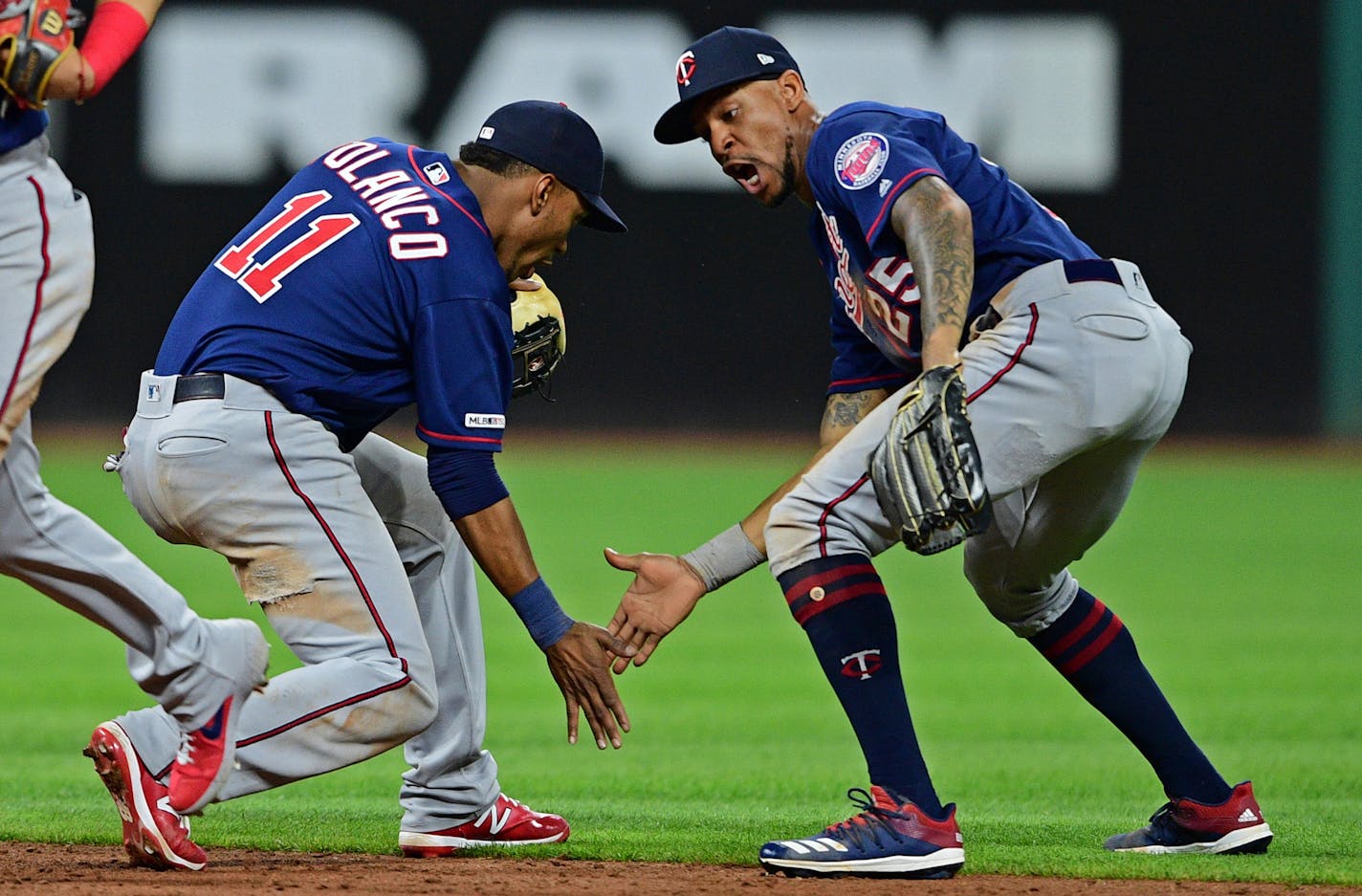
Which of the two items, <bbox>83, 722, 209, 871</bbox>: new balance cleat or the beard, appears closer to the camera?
<bbox>83, 722, 209, 871</bbox>: new balance cleat

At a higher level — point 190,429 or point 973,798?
point 190,429

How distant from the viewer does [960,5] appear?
59.2 feet

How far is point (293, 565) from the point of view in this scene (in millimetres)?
3824

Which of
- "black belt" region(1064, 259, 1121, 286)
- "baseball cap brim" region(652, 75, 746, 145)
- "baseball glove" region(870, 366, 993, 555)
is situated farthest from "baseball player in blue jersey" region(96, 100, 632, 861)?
"black belt" region(1064, 259, 1121, 286)

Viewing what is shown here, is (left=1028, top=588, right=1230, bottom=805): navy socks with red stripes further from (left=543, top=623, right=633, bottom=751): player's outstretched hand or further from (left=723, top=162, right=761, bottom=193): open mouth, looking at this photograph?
(left=723, top=162, right=761, bottom=193): open mouth

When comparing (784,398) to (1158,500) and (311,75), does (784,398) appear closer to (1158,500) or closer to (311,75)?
(1158,500)

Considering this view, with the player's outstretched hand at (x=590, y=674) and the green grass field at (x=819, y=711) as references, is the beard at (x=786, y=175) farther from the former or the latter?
the green grass field at (x=819, y=711)

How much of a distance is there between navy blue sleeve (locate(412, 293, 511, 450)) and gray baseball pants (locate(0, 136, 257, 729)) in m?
0.68

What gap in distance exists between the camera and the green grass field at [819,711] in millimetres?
4512

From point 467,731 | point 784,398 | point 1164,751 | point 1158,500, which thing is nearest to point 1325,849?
point 1164,751

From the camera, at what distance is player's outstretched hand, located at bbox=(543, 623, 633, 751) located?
3.96 meters

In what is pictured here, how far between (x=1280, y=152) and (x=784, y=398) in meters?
5.86

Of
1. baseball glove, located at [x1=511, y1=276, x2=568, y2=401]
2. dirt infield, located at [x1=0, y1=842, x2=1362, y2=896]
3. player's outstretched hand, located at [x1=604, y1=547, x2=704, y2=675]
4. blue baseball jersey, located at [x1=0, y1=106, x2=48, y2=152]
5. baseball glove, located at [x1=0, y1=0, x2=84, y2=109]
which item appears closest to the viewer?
baseball glove, located at [x1=0, y1=0, x2=84, y2=109]

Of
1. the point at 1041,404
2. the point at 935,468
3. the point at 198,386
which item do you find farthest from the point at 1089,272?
the point at 198,386
